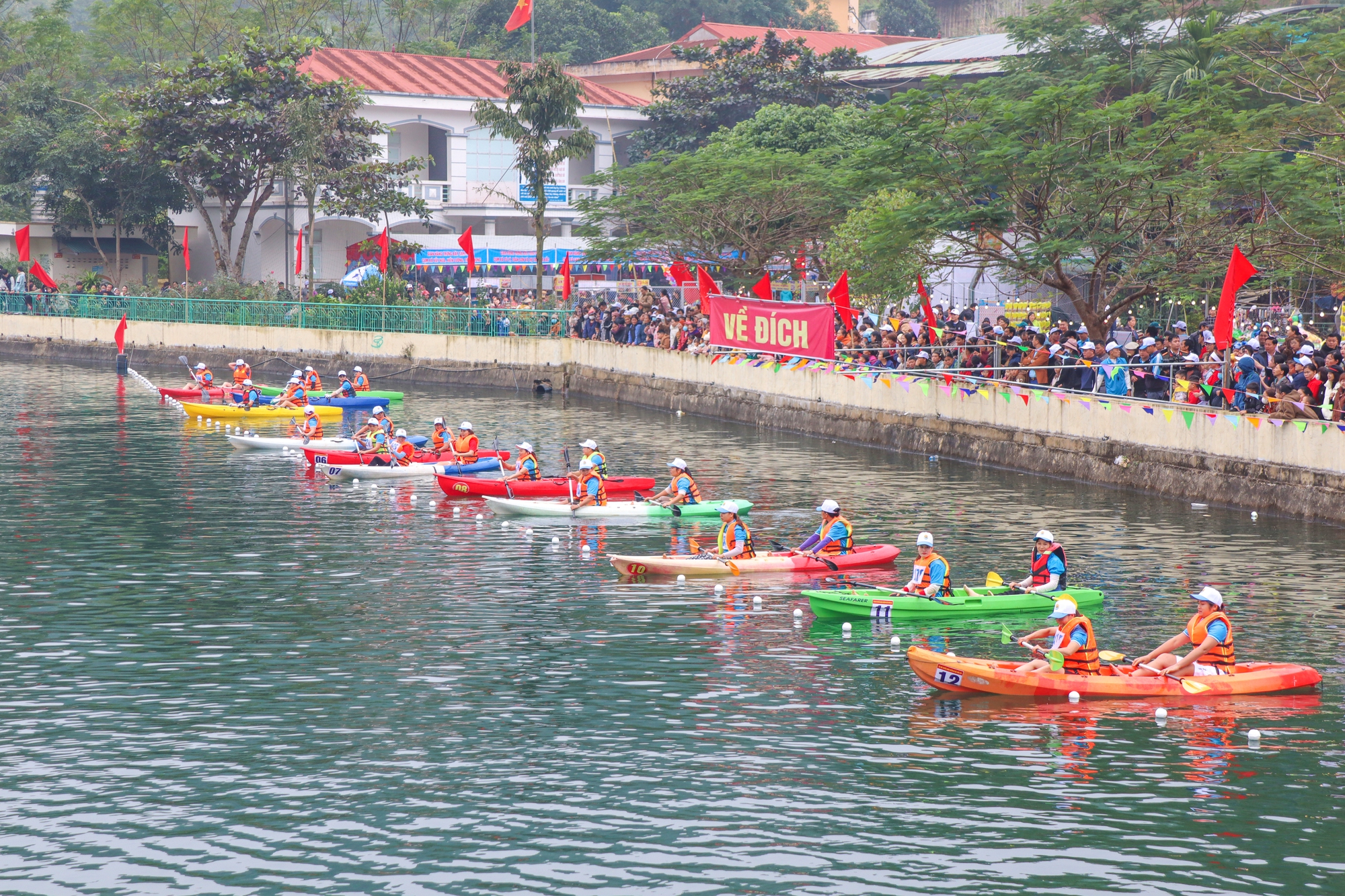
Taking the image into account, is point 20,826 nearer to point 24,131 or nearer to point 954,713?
point 954,713

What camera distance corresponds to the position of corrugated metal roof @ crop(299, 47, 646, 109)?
253 ft

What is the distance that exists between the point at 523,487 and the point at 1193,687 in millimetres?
18367

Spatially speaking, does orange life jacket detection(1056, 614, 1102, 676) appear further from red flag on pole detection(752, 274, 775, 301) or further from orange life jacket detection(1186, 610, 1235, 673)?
red flag on pole detection(752, 274, 775, 301)

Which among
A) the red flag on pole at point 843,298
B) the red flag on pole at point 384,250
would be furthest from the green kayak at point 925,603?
the red flag on pole at point 384,250

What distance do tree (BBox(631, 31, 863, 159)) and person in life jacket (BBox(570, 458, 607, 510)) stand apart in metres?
48.4

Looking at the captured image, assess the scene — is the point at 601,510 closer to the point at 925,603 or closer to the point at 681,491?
the point at 681,491

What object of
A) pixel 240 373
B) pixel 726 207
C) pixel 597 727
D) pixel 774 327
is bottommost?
pixel 597 727

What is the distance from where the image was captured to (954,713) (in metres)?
19.3

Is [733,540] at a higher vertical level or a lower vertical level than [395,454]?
lower

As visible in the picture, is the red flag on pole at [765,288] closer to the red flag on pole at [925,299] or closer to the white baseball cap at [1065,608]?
the red flag on pole at [925,299]

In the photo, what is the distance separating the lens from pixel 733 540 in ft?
89.1

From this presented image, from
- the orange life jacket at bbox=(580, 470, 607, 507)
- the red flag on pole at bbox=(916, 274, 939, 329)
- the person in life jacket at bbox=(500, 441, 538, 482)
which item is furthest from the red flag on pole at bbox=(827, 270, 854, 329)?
the orange life jacket at bbox=(580, 470, 607, 507)

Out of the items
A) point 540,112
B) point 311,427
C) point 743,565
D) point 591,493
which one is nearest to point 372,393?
point 311,427

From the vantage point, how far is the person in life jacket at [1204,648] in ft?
64.3
